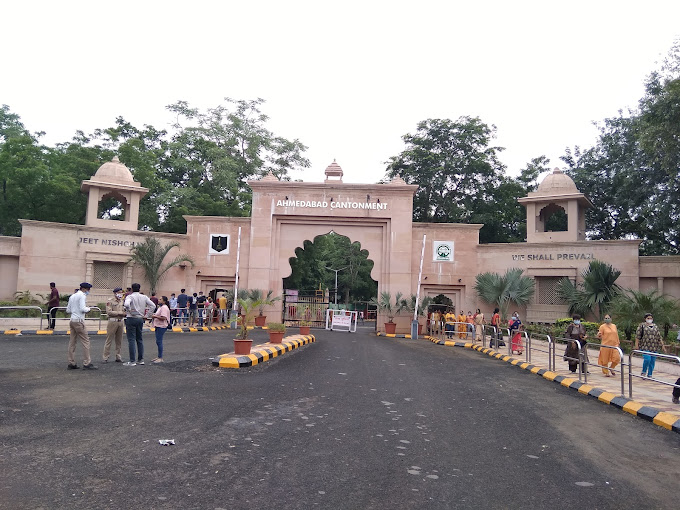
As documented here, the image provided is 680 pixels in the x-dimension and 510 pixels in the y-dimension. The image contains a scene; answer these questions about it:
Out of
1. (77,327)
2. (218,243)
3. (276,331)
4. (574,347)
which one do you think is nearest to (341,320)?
(218,243)

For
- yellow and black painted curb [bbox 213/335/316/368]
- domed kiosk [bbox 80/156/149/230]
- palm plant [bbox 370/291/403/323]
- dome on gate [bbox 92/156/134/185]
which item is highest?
dome on gate [bbox 92/156/134/185]

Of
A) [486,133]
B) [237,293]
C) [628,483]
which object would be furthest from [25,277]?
[486,133]

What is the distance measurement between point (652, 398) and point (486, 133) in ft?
100

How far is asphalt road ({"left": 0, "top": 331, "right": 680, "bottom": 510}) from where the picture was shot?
4297mm

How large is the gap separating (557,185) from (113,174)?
22.1 m

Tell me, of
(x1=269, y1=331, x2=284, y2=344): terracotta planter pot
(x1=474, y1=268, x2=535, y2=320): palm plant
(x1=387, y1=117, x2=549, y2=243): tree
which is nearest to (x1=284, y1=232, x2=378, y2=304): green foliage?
(x1=387, y1=117, x2=549, y2=243): tree

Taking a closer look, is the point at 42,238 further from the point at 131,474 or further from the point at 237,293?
the point at 131,474

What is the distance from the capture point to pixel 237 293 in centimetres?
2680

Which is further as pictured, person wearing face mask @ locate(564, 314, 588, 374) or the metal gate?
Result: the metal gate

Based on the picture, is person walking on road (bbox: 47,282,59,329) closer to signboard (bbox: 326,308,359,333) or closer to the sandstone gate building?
the sandstone gate building

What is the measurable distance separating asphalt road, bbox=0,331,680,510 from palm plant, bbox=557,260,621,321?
595 inches

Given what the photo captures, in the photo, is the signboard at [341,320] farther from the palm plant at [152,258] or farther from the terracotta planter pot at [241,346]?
the terracotta planter pot at [241,346]

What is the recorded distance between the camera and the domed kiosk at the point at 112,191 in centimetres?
2736

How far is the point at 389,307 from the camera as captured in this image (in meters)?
27.0
